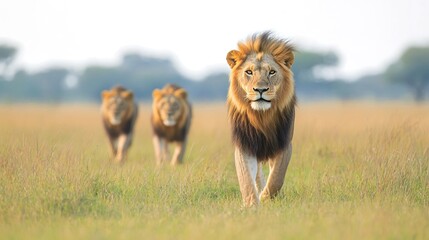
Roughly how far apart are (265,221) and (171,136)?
5.89m

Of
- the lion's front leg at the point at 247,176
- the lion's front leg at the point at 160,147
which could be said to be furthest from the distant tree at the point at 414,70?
the lion's front leg at the point at 247,176

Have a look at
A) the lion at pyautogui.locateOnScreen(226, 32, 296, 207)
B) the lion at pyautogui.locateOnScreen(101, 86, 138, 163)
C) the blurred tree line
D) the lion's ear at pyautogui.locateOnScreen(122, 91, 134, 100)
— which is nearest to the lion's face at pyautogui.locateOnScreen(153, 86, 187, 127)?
the lion at pyautogui.locateOnScreen(101, 86, 138, 163)

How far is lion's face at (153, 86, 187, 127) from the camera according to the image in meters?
11.2

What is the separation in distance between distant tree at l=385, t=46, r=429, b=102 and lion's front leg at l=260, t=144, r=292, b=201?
45913mm

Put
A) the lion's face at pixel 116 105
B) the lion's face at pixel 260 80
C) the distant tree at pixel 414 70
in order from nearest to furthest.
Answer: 1. the lion's face at pixel 260 80
2. the lion's face at pixel 116 105
3. the distant tree at pixel 414 70

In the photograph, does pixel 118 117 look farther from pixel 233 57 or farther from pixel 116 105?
pixel 233 57

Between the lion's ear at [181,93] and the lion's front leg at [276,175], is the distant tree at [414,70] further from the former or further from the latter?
the lion's front leg at [276,175]

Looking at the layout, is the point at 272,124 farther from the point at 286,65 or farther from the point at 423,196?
the point at 423,196

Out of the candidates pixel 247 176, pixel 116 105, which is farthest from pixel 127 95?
pixel 247 176

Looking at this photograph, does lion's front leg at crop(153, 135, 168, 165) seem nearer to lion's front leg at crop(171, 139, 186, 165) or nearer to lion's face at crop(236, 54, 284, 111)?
lion's front leg at crop(171, 139, 186, 165)

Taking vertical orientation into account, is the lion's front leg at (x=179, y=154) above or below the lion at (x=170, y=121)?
below

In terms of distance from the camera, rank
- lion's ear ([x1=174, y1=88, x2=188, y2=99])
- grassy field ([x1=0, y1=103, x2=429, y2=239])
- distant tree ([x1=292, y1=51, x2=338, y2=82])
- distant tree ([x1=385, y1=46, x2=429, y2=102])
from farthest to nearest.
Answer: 1. distant tree ([x1=292, y1=51, x2=338, y2=82])
2. distant tree ([x1=385, y1=46, x2=429, y2=102])
3. lion's ear ([x1=174, y1=88, x2=188, y2=99])
4. grassy field ([x1=0, y1=103, x2=429, y2=239])

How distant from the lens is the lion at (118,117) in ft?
39.8

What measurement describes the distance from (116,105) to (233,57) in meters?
6.07
